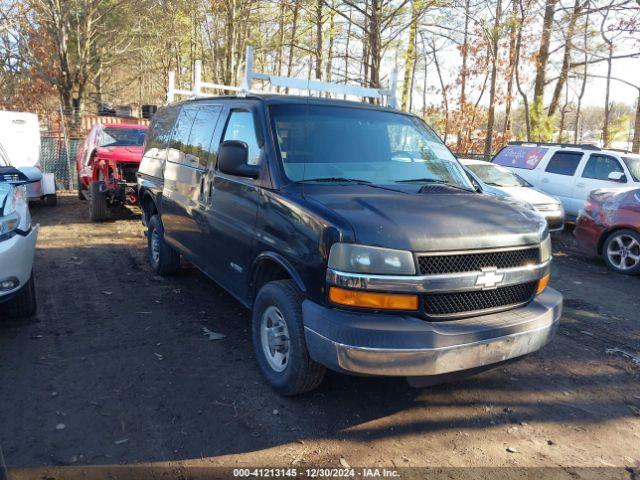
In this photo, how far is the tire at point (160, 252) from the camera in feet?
19.9

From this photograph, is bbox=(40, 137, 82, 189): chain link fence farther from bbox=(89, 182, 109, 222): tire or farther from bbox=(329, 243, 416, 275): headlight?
bbox=(329, 243, 416, 275): headlight

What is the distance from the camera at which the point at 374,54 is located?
14.6m

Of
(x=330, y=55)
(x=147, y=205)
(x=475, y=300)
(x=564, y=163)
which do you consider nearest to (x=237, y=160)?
(x=475, y=300)

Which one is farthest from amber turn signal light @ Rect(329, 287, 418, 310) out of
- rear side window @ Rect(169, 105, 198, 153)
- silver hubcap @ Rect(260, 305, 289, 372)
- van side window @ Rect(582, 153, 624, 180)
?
van side window @ Rect(582, 153, 624, 180)

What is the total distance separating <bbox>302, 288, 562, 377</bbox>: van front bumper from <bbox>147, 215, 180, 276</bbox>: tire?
346 cm

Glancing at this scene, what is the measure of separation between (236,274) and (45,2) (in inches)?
978

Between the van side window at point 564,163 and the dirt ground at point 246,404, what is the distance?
7010mm

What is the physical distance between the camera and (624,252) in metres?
7.58

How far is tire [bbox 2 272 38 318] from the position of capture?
4.59 metres

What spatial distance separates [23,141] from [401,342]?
10926 millimetres

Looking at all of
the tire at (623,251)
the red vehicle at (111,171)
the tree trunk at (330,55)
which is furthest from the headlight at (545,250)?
the tree trunk at (330,55)

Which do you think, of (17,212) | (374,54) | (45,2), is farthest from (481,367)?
(45,2)

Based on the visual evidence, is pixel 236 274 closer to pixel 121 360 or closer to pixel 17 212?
pixel 121 360

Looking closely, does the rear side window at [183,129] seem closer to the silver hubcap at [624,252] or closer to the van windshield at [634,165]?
the silver hubcap at [624,252]
